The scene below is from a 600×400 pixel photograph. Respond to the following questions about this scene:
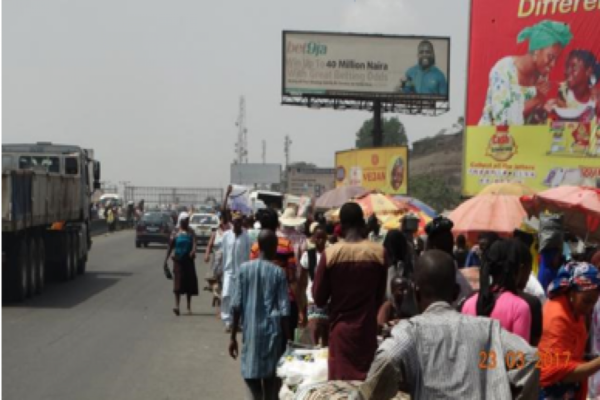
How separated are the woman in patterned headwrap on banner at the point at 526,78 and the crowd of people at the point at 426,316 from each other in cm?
1268

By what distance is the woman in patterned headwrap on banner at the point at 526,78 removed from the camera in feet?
75.4

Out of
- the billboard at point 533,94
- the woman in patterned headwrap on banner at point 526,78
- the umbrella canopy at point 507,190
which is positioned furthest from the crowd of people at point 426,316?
the woman in patterned headwrap on banner at point 526,78

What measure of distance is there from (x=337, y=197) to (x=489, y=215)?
43.8 feet

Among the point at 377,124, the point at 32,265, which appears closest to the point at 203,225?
the point at 377,124

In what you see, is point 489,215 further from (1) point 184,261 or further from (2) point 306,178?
(2) point 306,178

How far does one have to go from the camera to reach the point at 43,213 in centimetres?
2123

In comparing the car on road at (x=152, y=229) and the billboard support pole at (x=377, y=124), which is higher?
the billboard support pole at (x=377, y=124)

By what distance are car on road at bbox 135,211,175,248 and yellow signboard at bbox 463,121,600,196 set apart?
2274cm

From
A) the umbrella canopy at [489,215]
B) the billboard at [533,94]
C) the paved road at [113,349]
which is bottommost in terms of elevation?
the paved road at [113,349]

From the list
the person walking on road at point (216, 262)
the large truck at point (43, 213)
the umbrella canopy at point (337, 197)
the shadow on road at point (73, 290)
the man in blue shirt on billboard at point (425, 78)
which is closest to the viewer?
the person walking on road at point (216, 262)

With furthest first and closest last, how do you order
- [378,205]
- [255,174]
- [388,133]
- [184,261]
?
[388,133] → [255,174] → [378,205] → [184,261]

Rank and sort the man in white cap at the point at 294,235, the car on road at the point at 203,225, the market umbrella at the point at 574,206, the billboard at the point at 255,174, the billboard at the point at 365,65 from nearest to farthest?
the man in white cap at the point at 294,235 < the market umbrella at the point at 574,206 < the car on road at the point at 203,225 < the billboard at the point at 365,65 < the billboard at the point at 255,174

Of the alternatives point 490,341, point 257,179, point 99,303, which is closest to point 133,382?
point 490,341

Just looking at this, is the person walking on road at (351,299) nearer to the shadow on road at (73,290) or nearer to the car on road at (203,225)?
the shadow on road at (73,290)
